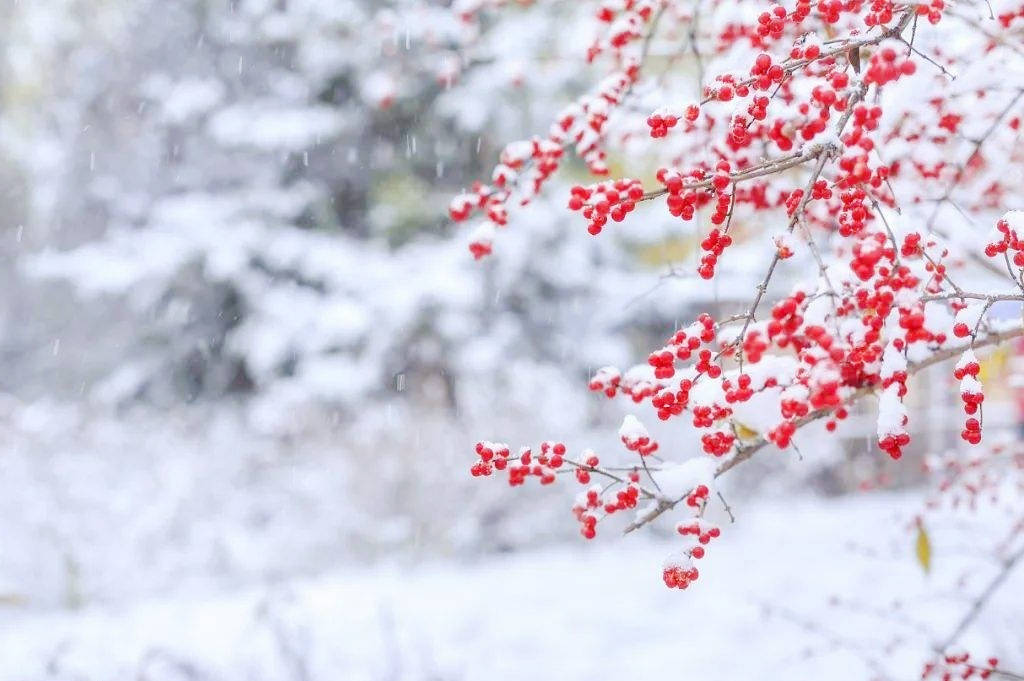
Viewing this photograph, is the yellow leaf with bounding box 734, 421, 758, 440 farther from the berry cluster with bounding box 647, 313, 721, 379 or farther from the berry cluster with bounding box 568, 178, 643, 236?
the berry cluster with bounding box 568, 178, 643, 236

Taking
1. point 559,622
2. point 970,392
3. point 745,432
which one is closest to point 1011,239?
point 970,392

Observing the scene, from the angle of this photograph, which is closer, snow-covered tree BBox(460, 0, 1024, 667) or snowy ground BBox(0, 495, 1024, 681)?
snow-covered tree BBox(460, 0, 1024, 667)

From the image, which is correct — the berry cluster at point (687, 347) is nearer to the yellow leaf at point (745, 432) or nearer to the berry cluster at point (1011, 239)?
the yellow leaf at point (745, 432)

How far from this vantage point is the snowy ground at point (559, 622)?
3.96m

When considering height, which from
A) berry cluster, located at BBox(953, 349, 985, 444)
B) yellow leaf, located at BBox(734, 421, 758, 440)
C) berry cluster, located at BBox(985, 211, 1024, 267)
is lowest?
berry cluster, located at BBox(953, 349, 985, 444)

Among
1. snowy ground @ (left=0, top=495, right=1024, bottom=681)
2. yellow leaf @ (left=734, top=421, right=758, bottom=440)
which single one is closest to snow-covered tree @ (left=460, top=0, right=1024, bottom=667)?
yellow leaf @ (left=734, top=421, right=758, bottom=440)

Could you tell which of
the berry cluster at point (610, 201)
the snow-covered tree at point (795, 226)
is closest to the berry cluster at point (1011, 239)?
the snow-covered tree at point (795, 226)

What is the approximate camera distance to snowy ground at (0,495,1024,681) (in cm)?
396

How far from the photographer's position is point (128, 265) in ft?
29.7

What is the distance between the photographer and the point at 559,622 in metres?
4.89

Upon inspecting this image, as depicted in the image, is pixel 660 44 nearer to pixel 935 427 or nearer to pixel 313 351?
pixel 313 351

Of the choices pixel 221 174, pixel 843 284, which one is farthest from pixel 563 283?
pixel 843 284

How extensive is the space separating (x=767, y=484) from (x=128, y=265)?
658 centimetres

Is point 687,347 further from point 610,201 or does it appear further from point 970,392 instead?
point 970,392
